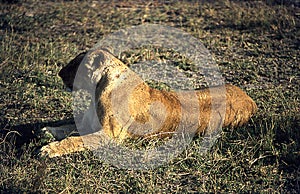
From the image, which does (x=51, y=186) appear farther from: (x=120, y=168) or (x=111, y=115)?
(x=111, y=115)

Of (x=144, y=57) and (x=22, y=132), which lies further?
(x=144, y=57)

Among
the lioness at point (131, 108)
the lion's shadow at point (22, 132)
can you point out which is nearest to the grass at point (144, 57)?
the lion's shadow at point (22, 132)

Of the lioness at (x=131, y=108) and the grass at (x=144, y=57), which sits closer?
the grass at (x=144, y=57)

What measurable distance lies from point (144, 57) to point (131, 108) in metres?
2.21

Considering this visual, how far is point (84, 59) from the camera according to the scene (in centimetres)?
539

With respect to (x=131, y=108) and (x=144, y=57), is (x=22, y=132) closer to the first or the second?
(x=131, y=108)

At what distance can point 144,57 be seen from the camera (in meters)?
7.46

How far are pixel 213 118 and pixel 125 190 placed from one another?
1.34m

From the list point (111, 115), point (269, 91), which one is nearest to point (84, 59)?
point (111, 115)

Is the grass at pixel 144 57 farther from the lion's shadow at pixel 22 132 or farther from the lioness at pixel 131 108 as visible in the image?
the lioness at pixel 131 108

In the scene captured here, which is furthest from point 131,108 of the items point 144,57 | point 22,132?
point 144,57

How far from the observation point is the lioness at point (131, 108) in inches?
206

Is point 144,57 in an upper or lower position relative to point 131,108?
lower

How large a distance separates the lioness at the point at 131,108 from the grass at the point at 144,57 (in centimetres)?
17
